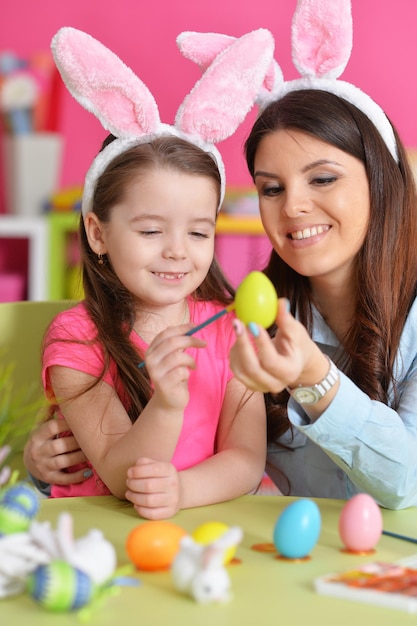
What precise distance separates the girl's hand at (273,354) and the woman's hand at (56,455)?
447mm

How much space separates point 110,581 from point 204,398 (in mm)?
602

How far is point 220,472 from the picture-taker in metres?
1.16

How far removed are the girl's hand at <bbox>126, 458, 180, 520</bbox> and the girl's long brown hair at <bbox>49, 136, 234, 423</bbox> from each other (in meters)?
0.23

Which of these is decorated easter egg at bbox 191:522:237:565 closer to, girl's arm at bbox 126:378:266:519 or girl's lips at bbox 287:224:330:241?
girl's arm at bbox 126:378:266:519

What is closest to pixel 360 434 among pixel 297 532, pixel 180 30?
pixel 297 532

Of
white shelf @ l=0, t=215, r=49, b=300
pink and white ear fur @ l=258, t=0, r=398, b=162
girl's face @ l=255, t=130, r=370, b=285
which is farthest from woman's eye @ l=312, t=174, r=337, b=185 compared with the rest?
white shelf @ l=0, t=215, r=49, b=300

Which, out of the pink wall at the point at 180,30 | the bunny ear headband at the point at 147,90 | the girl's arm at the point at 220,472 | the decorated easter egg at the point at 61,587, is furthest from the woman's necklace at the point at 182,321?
the pink wall at the point at 180,30

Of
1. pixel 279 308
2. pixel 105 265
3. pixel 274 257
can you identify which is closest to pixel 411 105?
pixel 274 257

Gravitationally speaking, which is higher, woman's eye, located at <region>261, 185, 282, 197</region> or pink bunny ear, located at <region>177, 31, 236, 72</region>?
pink bunny ear, located at <region>177, 31, 236, 72</region>

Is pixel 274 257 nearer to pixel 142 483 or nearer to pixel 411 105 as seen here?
pixel 142 483

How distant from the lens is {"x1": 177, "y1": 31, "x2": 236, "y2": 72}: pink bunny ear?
1.37 meters

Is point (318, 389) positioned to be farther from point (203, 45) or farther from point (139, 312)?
point (203, 45)

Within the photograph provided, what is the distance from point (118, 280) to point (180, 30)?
2619 mm

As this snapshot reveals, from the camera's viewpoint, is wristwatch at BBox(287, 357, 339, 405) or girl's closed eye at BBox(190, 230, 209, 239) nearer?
wristwatch at BBox(287, 357, 339, 405)
